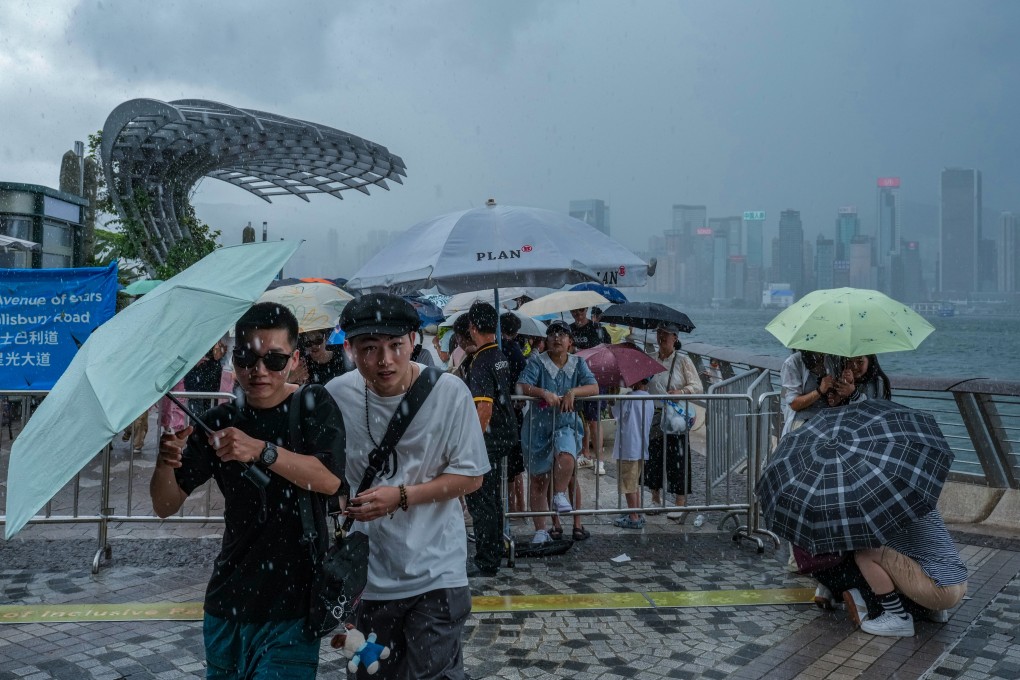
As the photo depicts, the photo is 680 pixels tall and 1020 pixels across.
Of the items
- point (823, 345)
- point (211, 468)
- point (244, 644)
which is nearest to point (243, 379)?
point (211, 468)

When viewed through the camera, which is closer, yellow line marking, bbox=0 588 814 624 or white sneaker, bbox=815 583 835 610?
yellow line marking, bbox=0 588 814 624

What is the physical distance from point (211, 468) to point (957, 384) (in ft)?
21.1

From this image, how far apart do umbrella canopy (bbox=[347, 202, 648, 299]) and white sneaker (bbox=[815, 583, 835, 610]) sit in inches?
109

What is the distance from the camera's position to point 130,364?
231 cm

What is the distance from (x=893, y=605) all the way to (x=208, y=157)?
31.2 meters

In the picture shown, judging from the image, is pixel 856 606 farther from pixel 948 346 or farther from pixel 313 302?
pixel 948 346

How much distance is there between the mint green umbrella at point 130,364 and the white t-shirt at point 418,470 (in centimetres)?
56

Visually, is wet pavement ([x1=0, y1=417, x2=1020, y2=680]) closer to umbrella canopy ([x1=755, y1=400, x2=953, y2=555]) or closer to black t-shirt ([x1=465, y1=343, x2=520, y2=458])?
umbrella canopy ([x1=755, y1=400, x2=953, y2=555])

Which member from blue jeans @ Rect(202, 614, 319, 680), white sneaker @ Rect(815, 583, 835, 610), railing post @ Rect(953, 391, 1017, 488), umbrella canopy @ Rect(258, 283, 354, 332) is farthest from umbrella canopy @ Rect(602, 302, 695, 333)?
blue jeans @ Rect(202, 614, 319, 680)

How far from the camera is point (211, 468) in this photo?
277cm

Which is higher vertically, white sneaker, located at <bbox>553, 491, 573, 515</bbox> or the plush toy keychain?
the plush toy keychain

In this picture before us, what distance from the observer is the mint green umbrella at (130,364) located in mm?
2154

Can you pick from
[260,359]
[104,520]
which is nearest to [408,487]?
[260,359]

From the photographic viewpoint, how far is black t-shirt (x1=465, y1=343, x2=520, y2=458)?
5.86m
